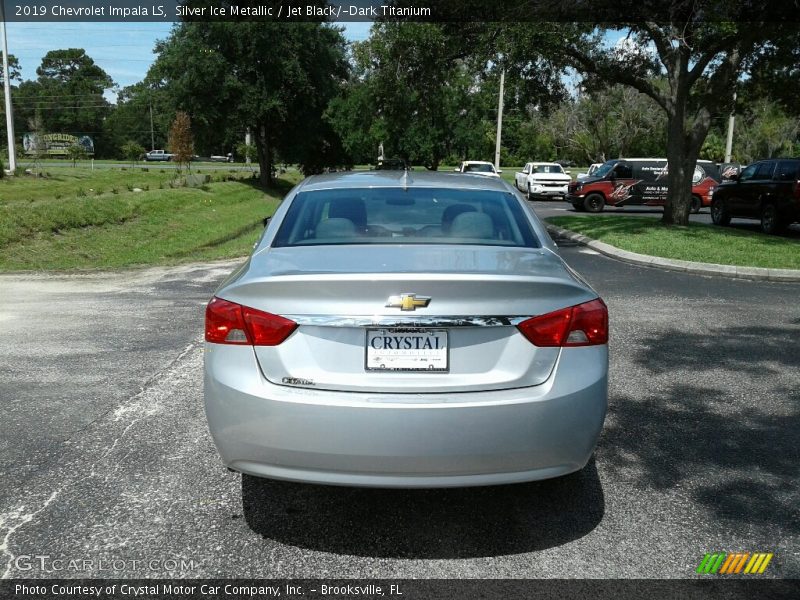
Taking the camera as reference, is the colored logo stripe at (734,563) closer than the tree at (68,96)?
Yes

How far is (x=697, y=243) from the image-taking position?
1448cm

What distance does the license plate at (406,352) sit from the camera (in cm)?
310

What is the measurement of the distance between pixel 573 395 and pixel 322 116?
36.6 m

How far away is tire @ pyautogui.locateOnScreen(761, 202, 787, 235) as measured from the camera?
17.6 meters

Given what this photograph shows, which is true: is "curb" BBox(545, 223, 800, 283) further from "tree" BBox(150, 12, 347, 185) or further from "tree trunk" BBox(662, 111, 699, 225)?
"tree" BBox(150, 12, 347, 185)

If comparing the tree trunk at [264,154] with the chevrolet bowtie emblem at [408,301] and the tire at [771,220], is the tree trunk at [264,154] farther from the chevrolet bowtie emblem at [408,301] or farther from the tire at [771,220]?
the chevrolet bowtie emblem at [408,301]

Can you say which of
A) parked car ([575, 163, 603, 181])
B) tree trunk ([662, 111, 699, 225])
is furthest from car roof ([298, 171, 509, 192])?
parked car ([575, 163, 603, 181])

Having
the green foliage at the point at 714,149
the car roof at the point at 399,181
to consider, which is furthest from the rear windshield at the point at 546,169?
the green foliage at the point at 714,149

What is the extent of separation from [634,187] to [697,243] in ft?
44.2

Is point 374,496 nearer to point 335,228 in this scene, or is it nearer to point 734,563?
point 335,228

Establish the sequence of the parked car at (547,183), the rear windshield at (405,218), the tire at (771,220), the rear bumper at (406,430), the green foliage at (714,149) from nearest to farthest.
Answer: the rear bumper at (406,430), the rear windshield at (405,218), the tire at (771,220), the parked car at (547,183), the green foliage at (714,149)

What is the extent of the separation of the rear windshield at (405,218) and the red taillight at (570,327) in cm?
78

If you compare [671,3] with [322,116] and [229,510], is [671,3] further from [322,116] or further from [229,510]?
[322,116]

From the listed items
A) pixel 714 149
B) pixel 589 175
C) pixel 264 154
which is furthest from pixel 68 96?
pixel 589 175
